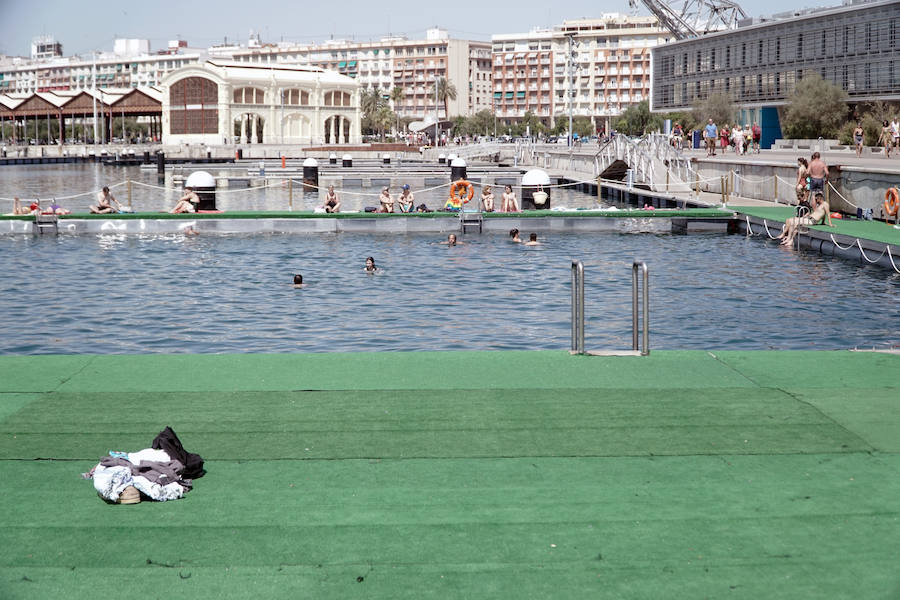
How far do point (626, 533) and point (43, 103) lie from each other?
123464 mm

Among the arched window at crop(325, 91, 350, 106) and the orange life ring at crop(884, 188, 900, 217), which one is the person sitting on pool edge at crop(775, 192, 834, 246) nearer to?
the orange life ring at crop(884, 188, 900, 217)

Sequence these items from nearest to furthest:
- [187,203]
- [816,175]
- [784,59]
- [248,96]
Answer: [816,175], [187,203], [784,59], [248,96]

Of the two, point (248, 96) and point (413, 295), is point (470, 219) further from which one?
point (248, 96)

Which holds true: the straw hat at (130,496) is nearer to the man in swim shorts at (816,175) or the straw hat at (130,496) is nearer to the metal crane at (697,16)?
the man in swim shorts at (816,175)

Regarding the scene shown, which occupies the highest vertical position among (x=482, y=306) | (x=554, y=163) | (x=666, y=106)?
(x=666, y=106)

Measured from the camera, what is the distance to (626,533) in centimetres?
586

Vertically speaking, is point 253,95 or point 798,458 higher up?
point 253,95

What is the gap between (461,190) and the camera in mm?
34562

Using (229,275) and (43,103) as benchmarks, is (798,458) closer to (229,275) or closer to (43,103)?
(229,275)

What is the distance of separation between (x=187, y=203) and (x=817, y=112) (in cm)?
5034

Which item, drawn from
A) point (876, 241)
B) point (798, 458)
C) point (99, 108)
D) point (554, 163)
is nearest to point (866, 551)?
point (798, 458)

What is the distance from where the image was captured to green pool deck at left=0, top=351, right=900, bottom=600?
534 cm

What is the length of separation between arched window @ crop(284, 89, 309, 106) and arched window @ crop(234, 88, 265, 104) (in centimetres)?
271

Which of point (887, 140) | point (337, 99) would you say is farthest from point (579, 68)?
point (887, 140)
